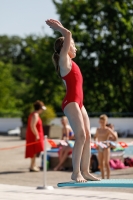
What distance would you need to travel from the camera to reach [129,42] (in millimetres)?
51188

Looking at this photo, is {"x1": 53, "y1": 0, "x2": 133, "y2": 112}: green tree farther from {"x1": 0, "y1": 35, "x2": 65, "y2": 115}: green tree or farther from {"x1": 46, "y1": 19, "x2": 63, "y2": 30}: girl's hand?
{"x1": 46, "y1": 19, "x2": 63, "y2": 30}: girl's hand

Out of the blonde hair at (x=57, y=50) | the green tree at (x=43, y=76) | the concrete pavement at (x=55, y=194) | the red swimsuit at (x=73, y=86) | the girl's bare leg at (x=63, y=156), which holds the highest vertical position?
the green tree at (x=43, y=76)

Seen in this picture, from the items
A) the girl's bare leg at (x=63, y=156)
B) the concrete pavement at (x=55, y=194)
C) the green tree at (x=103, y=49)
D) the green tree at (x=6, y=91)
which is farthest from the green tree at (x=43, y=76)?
the concrete pavement at (x=55, y=194)

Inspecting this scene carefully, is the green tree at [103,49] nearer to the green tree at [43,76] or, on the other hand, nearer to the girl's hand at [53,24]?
the green tree at [43,76]

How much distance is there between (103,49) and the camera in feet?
172

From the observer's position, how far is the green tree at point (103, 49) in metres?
51.5

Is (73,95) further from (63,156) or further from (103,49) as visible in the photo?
(103,49)

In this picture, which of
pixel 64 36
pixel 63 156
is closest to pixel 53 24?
pixel 64 36

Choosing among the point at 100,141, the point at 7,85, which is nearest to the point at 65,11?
the point at 7,85

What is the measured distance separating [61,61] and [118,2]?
146ft

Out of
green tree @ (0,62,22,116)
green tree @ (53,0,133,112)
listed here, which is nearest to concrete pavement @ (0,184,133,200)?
green tree @ (53,0,133,112)

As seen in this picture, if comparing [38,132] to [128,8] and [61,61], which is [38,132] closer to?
[61,61]

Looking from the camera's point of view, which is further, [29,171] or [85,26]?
[85,26]

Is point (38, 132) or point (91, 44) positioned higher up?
point (91, 44)
